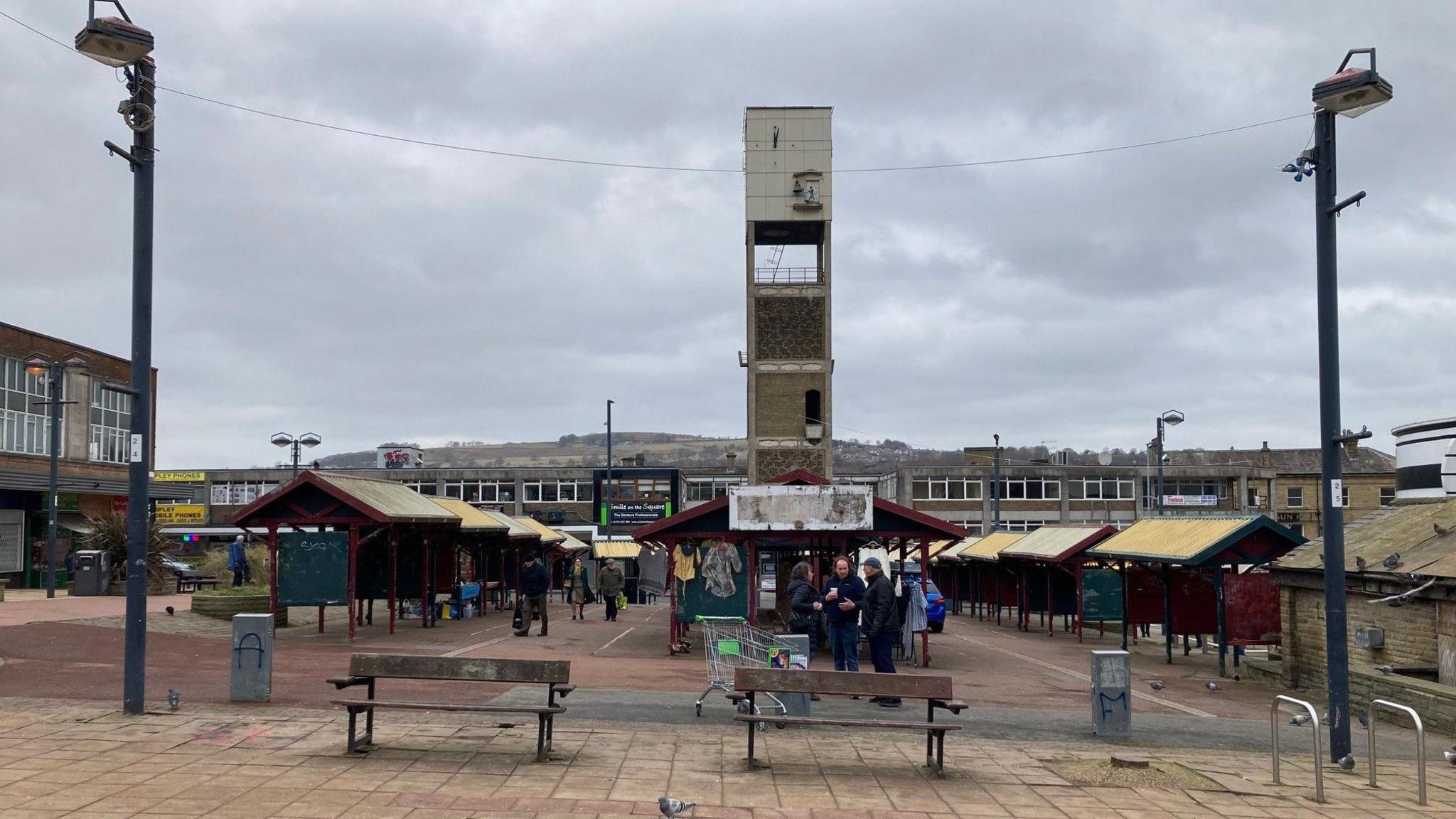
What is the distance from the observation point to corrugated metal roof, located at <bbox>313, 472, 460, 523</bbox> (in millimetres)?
20297

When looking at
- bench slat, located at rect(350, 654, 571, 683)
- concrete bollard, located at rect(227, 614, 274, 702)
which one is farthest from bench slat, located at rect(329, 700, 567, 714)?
concrete bollard, located at rect(227, 614, 274, 702)

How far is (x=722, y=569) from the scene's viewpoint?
20594 millimetres

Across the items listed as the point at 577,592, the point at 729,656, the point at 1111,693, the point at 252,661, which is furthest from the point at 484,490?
the point at 1111,693

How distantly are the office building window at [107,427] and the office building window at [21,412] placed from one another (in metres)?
3.18

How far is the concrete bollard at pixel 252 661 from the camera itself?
1252 centimetres

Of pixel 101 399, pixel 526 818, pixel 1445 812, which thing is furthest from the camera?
pixel 101 399

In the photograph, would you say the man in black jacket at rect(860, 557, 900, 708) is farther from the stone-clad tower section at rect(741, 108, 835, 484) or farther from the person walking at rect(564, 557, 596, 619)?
the stone-clad tower section at rect(741, 108, 835, 484)

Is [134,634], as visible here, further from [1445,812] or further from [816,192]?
[816,192]

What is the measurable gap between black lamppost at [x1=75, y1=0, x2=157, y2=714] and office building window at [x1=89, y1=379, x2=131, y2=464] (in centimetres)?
4584

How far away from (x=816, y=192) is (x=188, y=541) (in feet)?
122

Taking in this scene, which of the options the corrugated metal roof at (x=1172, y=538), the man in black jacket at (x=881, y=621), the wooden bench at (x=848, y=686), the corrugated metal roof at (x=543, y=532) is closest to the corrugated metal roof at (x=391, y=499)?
the corrugated metal roof at (x=543, y=532)

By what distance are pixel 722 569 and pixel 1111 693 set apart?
31.5ft

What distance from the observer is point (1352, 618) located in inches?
640

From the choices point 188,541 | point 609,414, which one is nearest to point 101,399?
point 188,541
